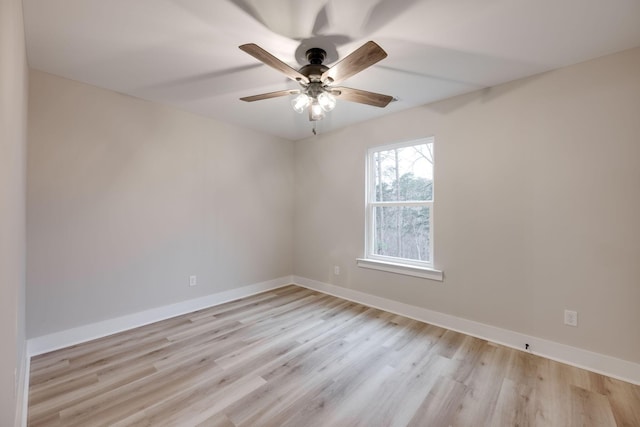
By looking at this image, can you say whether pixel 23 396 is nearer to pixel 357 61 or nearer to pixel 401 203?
pixel 357 61

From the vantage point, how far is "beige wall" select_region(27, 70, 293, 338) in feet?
7.89

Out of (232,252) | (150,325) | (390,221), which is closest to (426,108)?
(390,221)

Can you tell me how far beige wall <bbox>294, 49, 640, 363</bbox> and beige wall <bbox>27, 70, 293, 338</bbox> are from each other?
182cm

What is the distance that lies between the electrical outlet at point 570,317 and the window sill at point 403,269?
39.5 inches

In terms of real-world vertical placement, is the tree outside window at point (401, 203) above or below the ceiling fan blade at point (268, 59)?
below

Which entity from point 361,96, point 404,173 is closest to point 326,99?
point 361,96

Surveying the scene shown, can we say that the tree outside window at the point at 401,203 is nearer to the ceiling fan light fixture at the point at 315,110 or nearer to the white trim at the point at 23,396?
the ceiling fan light fixture at the point at 315,110

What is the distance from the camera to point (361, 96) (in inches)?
84.5

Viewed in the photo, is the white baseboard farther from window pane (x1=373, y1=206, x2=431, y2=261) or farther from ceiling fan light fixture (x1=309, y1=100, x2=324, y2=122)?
ceiling fan light fixture (x1=309, y1=100, x2=324, y2=122)

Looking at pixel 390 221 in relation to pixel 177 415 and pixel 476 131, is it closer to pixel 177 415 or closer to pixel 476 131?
pixel 476 131

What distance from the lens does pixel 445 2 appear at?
1574 millimetres

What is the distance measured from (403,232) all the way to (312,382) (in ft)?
6.64

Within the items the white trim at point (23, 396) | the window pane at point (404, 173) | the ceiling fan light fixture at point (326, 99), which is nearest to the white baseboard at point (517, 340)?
the window pane at point (404, 173)

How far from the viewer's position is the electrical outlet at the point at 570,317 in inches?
87.9
